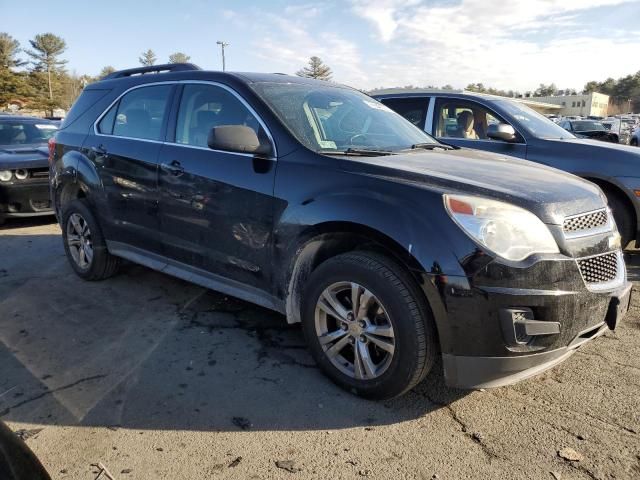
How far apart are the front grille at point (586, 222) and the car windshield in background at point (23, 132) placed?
8360 millimetres

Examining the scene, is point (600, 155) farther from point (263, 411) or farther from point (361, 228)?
point (263, 411)

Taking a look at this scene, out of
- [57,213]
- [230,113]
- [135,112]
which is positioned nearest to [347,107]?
[230,113]

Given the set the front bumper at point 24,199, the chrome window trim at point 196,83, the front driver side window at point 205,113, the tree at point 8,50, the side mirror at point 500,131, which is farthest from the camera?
the tree at point 8,50

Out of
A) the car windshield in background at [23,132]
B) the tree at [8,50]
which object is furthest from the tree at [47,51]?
the car windshield in background at [23,132]

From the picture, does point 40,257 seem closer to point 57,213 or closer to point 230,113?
point 57,213

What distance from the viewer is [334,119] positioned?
3506 millimetres

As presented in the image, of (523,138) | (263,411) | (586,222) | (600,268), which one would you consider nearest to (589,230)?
(586,222)

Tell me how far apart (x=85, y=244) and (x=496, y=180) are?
151 inches

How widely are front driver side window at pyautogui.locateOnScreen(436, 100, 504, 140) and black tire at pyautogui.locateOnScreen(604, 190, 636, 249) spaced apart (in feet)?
5.00

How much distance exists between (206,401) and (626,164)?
15.8 feet

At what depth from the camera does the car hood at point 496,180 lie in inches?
99.7

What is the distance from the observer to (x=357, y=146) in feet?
10.8

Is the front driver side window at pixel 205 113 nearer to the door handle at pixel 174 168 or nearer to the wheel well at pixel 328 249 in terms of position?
the door handle at pixel 174 168

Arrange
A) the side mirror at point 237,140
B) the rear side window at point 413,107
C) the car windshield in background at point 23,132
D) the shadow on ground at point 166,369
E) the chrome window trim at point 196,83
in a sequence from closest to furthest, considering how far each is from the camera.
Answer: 1. the shadow on ground at point 166,369
2. the side mirror at point 237,140
3. the chrome window trim at point 196,83
4. the rear side window at point 413,107
5. the car windshield in background at point 23,132
